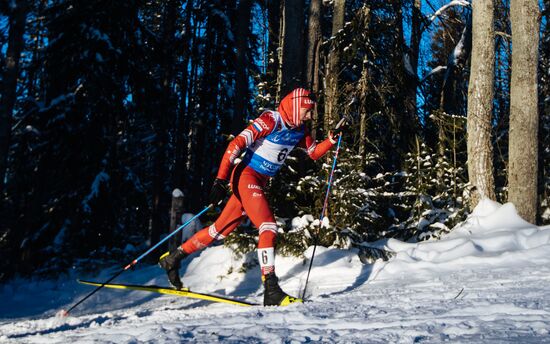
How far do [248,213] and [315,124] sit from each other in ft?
11.2

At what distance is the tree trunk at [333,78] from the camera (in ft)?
26.9

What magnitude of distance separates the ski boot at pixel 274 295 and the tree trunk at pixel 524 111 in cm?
429

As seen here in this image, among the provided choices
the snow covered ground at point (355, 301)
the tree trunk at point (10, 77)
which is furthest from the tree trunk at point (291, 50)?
the tree trunk at point (10, 77)

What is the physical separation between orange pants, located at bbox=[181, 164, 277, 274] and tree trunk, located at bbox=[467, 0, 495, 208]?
414cm

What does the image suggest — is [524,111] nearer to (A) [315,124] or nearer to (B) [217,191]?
(A) [315,124]

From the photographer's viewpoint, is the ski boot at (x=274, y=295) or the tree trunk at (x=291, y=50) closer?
the ski boot at (x=274, y=295)

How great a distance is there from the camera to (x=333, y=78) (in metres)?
8.78

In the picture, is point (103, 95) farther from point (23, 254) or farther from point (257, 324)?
point (257, 324)

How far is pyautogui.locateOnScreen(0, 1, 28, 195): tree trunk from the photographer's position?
1145cm

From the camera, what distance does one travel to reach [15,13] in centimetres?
1180

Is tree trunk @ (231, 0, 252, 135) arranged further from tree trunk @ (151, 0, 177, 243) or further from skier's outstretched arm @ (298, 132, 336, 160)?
skier's outstretched arm @ (298, 132, 336, 160)

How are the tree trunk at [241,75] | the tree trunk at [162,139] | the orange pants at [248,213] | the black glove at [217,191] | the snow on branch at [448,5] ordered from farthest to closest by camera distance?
the tree trunk at [162,139]
the tree trunk at [241,75]
the snow on branch at [448,5]
the orange pants at [248,213]
the black glove at [217,191]

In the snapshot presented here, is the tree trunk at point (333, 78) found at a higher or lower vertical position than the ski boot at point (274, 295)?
higher

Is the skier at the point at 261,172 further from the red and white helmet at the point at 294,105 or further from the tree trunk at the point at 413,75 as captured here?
the tree trunk at the point at 413,75
